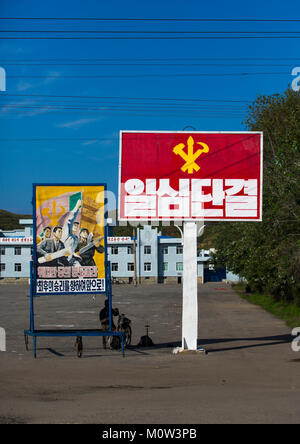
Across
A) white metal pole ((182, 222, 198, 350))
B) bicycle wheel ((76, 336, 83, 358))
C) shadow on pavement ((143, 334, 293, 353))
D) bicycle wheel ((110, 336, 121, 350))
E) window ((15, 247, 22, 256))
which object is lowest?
shadow on pavement ((143, 334, 293, 353))

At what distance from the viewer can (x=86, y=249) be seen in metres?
18.9

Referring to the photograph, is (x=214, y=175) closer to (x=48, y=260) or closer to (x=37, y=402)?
(x=48, y=260)

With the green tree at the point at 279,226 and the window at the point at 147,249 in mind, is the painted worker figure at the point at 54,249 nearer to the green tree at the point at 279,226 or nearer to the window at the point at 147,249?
the green tree at the point at 279,226

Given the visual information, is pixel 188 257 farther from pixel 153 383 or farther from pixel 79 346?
pixel 153 383

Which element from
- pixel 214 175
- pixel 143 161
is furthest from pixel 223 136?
pixel 143 161

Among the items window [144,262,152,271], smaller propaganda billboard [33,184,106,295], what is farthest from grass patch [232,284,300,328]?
window [144,262,152,271]

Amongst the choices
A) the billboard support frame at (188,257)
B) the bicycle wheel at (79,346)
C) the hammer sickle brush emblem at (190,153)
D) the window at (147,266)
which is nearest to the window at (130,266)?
the window at (147,266)

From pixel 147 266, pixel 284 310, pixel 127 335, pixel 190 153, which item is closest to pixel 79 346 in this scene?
pixel 127 335

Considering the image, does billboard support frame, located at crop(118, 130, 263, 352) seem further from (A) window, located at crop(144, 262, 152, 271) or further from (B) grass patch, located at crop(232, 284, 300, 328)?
(A) window, located at crop(144, 262, 152, 271)

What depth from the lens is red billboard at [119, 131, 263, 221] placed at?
752 inches

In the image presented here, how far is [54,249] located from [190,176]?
449 cm

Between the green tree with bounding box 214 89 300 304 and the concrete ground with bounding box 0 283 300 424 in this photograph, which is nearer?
the concrete ground with bounding box 0 283 300 424

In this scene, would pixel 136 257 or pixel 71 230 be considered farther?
pixel 136 257

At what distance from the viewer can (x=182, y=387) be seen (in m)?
12.6
